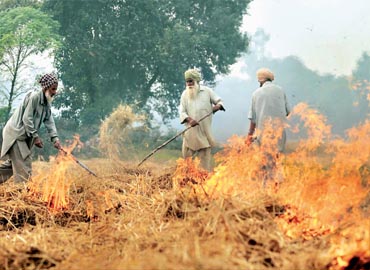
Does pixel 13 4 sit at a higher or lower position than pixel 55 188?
higher

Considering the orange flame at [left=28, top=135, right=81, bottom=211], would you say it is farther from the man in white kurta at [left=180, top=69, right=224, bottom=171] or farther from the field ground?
the man in white kurta at [left=180, top=69, right=224, bottom=171]

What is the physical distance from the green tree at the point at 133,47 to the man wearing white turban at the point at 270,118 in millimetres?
14947

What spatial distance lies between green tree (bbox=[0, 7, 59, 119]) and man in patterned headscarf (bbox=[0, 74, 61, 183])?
41.0ft

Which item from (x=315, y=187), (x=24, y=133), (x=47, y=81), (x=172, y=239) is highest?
(x=47, y=81)

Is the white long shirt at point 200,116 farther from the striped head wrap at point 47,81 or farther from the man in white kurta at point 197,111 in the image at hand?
the striped head wrap at point 47,81

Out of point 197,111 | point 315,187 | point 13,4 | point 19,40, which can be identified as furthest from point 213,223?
point 13,4

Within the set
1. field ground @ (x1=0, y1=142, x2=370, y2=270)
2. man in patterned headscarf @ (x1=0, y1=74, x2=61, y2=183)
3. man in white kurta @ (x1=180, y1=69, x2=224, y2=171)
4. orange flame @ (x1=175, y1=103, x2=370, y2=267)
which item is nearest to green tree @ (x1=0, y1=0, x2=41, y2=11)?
man in white kurta @ (x1=180, y1=69, x2=224, y2=171)

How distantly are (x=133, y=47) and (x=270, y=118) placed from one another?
16.4 metres

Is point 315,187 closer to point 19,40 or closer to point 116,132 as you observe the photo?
point 116,132

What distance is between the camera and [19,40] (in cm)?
1881

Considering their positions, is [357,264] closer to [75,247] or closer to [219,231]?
[219,231]

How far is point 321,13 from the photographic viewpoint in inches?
1182

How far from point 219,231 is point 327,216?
112 centimetres

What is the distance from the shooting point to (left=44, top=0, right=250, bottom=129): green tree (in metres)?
22.5
